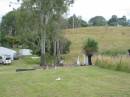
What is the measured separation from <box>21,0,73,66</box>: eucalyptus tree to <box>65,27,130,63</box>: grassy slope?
70.3 feet

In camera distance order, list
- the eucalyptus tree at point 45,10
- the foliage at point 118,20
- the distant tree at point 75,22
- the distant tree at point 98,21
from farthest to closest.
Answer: the distant tree at point 98,21 → the foliage at point 118,20 → the distant tree at point 75,22 → the eucalyptus tree at point 45,10

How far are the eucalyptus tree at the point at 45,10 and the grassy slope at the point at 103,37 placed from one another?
21414 millimetres

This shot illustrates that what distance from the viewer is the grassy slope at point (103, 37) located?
66.6 m

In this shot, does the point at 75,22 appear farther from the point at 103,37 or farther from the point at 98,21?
the point at 98,21

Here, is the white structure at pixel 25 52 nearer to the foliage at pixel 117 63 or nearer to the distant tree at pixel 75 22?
the distant tree at pixel 75 22

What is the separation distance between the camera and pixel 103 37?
76625 millimetres

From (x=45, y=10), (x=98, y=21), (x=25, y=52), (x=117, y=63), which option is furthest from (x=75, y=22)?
(x=117, y=63)

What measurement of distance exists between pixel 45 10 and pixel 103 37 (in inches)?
1548

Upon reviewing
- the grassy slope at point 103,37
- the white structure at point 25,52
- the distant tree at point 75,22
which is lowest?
the white structure at point 25,52

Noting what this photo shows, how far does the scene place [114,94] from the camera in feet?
33.8

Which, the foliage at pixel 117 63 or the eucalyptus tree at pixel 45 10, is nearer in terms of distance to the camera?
the foliage at pixel 117 63

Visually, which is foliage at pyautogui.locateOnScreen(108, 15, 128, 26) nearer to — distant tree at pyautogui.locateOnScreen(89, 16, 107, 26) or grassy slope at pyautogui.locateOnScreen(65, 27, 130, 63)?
distant tree at pyautogui.locateOnScreen(89, 16, 107, 26)

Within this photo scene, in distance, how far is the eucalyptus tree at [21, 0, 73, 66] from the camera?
126ft

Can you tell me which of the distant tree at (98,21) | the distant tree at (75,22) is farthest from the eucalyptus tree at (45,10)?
the distant tree at (98,21)
